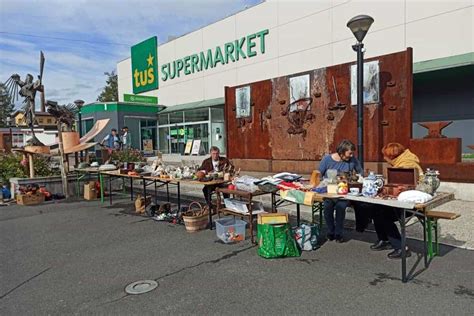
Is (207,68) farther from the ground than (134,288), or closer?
farther from the ground

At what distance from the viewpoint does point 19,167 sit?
37.0 ft

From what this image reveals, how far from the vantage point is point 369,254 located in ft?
16.0

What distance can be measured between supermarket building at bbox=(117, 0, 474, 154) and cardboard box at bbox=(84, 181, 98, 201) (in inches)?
442

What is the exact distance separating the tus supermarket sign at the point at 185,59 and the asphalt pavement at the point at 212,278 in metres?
16.0

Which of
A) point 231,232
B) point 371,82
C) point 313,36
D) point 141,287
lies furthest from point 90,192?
point 313,36

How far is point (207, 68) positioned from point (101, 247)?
19170mm

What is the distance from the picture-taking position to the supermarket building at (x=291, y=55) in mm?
13047

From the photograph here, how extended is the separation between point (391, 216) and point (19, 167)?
10889 millimetres

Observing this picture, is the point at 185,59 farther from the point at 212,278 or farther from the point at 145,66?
the point at 212,278

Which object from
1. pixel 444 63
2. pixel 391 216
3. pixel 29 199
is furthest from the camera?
pixel 444 63

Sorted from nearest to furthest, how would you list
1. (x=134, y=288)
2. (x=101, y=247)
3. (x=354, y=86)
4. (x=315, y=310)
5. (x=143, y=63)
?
(x=315, y=310)
(x=134, y=288)
(x=101, y=247)
(x=354, y=86)
(x=143, y=63)

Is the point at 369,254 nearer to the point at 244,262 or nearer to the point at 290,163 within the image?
the point at 244,262

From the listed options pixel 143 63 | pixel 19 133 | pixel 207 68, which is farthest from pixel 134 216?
pixel 19 133

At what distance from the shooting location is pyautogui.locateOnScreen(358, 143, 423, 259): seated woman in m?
4.70
